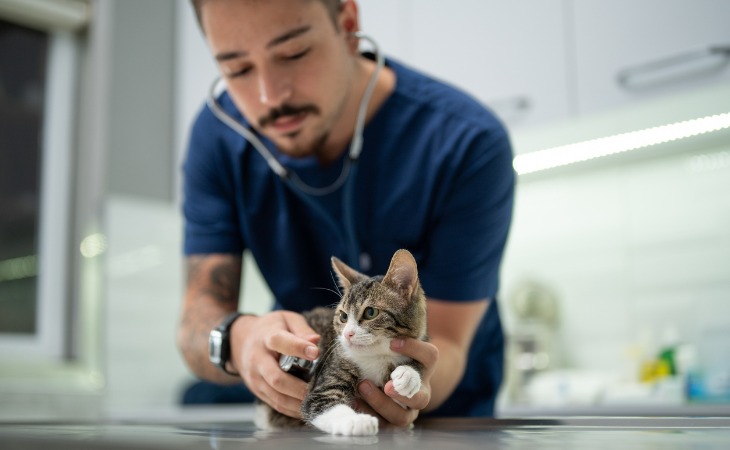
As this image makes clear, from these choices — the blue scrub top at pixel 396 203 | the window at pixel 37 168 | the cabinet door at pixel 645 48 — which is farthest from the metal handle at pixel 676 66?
the window at pixel 37 168

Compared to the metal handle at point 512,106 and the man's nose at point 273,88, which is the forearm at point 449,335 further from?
the metal handle at point 512,106

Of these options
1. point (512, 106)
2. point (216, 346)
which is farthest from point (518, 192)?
point (216, 346)

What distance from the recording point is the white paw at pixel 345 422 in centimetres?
46

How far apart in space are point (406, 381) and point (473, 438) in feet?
0.25

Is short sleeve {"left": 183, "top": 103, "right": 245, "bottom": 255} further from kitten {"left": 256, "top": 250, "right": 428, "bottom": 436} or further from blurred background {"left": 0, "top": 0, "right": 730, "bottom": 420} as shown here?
kitten {"left": 256, "top": 250, "right": 428, "bottom": 436}

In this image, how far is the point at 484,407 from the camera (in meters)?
0.98

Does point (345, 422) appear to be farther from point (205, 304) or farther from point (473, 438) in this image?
point (205, 304)

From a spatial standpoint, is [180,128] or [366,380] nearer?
[366,380]

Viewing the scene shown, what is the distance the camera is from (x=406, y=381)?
1.64 ft

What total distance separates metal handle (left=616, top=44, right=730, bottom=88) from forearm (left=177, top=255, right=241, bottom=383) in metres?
0.98

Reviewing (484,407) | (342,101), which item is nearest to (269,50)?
(342,101)

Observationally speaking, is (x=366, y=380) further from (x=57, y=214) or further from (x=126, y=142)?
(x=57, y=214)

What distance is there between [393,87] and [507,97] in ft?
2.58

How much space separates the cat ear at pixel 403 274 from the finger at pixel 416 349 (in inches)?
1.5
